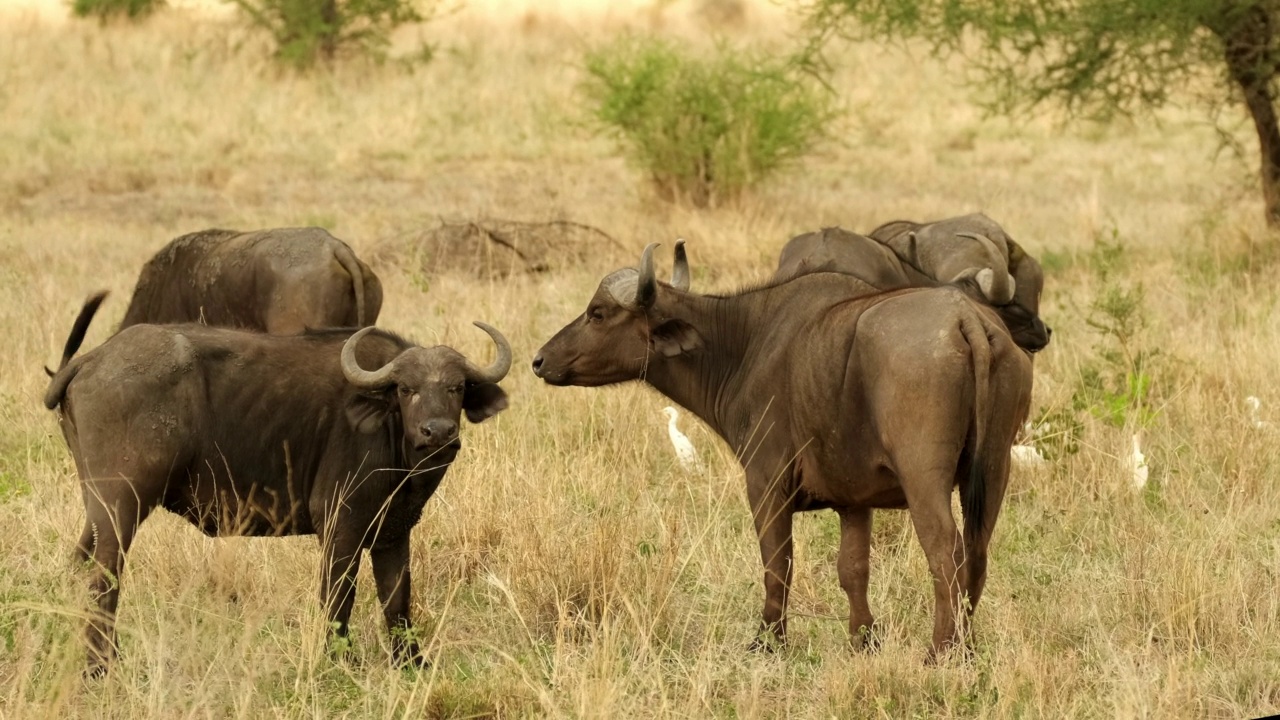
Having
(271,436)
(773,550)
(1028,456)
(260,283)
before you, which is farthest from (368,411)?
(1028,456)

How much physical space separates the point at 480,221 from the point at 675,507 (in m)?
7.10

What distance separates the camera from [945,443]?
5.17m

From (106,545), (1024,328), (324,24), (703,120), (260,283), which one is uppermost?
(1024,328)

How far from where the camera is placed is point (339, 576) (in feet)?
18.6

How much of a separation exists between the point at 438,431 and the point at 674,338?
1234 mm

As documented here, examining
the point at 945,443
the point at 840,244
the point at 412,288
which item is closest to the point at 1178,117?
A: the point at 412,288

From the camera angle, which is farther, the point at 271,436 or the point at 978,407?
the point at 271,436

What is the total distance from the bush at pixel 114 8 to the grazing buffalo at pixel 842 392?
79.3 feet

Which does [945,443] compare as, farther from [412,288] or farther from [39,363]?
[412,288]

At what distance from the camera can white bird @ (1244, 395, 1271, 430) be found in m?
7.93

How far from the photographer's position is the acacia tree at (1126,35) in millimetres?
12648

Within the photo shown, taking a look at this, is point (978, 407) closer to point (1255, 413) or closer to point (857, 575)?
point (857, 575)

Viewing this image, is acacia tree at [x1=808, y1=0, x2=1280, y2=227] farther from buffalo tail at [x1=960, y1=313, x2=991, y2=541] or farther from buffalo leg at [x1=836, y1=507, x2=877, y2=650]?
buffalo tail at [x1=960, y1=313, x2=991, y2=541]

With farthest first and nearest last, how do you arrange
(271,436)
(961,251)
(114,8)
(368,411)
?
(114,8) < (961,251) < (271,436) < (368,411)
